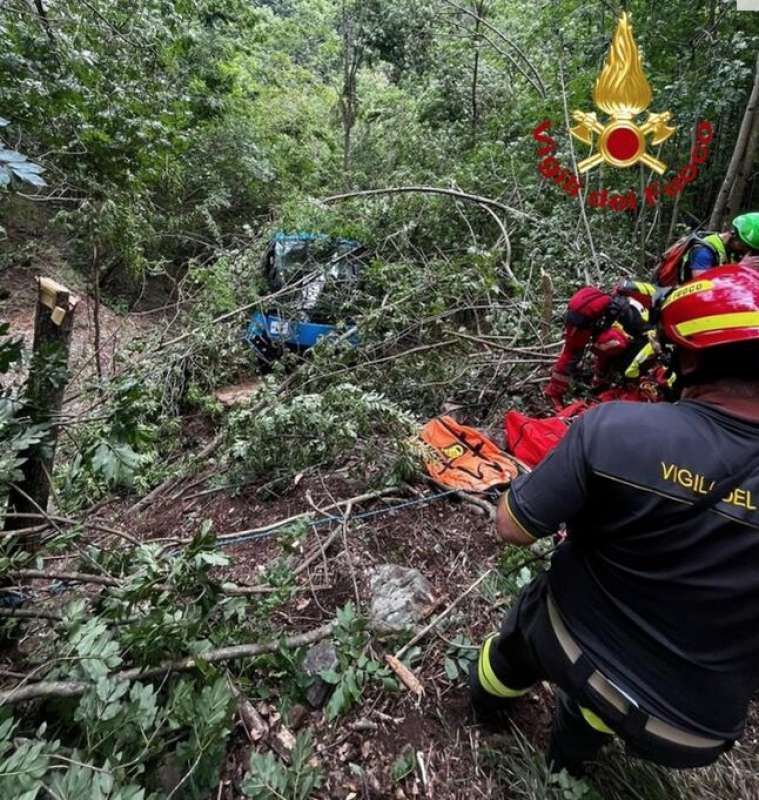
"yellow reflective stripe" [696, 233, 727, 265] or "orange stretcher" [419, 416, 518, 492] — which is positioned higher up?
"yellow reflective stripe" [696, 233, 727, 265]

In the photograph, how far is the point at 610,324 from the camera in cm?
346

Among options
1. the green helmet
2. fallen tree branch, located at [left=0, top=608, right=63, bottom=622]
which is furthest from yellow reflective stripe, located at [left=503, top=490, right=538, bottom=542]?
the green helmet

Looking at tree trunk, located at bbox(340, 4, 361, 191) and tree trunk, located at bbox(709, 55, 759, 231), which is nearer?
tree trunk, located at bbox(709, 55, 759, 231)

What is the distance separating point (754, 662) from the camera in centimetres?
123

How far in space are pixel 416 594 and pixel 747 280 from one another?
1.71m

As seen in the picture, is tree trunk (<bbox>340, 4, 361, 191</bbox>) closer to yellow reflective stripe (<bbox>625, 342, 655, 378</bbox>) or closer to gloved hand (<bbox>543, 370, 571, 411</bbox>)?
gloved hand (<bbox>543, 370, 571, 411</bbox>)

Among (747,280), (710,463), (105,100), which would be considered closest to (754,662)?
(710,463)

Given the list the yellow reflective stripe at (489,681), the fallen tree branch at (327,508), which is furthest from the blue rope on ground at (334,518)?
the yellow reflective stripe at (489,681)

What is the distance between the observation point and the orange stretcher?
10.0 ft

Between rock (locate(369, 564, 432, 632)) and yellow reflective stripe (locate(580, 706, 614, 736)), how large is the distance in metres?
0.82

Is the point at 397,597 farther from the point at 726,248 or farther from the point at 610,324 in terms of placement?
the point at 726,248

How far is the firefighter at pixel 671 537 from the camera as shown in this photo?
1.10 meters

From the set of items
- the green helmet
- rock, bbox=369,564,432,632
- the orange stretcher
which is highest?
the green helmet

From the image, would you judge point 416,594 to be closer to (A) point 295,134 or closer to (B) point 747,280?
(B) point 747,280
